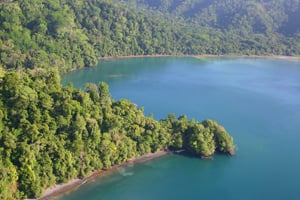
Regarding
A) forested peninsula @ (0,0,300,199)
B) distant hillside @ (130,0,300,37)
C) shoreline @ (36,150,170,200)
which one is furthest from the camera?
→ distant hillside @ (130,0,300,37)

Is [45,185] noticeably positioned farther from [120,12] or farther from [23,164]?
[120,12]

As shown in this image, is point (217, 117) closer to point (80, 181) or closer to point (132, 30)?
point (80, 181)

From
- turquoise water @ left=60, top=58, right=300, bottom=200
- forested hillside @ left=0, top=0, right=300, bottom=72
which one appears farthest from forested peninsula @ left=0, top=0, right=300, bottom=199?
turquoise water @ left=60, top=58, right=300, bottom=200

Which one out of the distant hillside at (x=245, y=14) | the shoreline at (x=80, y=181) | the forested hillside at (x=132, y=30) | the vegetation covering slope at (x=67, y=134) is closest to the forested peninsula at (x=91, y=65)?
the vegetation covering slope at (x=67, y=134)

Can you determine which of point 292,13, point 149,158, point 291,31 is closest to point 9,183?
point 149,158

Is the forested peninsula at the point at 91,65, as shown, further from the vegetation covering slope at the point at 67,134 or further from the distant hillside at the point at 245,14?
the distant hillside at the point at 245,14

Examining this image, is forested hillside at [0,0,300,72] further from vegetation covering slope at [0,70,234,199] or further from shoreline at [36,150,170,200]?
shoreline at [36,150,170,200]
